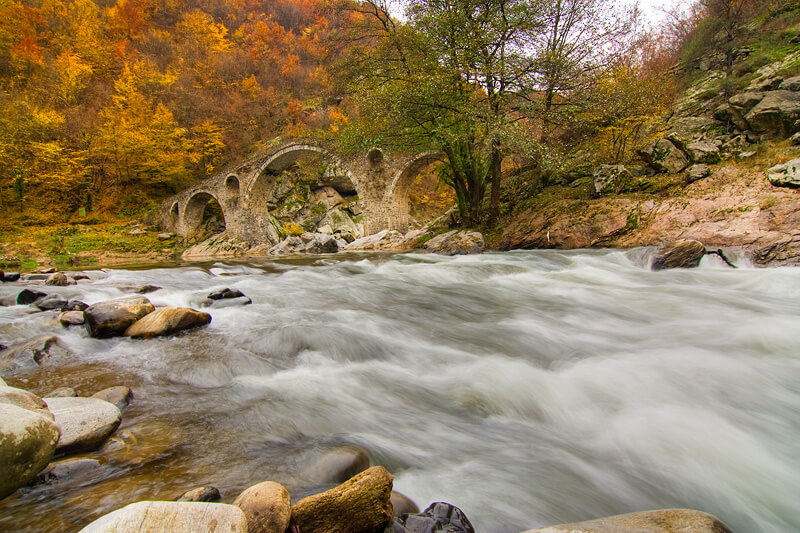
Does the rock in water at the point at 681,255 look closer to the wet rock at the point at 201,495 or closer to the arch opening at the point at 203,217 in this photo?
the wet rock at the point at 201,495

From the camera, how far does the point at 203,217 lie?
2658cm

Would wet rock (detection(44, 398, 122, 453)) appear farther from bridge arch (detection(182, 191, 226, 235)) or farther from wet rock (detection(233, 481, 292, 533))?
bridge arch (detection(182, 191, 226, 235))

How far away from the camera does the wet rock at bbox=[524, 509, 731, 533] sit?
46.1 inches

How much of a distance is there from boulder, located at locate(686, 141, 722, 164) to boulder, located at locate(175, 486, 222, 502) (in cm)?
1062

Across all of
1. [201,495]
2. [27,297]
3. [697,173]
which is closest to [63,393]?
[201,495]

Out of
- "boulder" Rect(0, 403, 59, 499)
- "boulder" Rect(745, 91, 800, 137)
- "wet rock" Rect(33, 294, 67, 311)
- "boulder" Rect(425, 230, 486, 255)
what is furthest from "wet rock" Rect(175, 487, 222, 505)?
"boulder" Rect(745, 91, 800, 137)

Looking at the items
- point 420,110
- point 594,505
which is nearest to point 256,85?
point 420,110

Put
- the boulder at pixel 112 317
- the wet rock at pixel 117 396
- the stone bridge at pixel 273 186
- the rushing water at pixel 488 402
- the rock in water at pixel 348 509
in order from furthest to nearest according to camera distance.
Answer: the stone bridge at pixel 273 186 → the boulder at pixel 112 317 → the wet rock at pixel 117 396 → the rushing water at pixel 488 402 → the rock in water at pixel 348 509

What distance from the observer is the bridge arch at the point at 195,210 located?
2469 centimetres

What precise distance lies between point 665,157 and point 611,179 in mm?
1209

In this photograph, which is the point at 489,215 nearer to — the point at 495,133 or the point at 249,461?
the point at 495,133

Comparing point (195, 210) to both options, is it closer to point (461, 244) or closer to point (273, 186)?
point (273, 186)

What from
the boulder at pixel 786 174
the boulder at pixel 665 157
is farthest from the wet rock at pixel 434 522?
the boulder at pixel 665 157

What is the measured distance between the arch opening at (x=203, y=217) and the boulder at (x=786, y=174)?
25.6m
